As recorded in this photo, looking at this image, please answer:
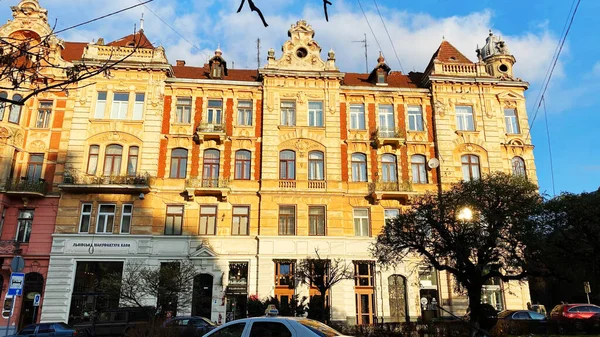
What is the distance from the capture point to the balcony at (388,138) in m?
29.3

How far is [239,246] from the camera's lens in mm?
27078

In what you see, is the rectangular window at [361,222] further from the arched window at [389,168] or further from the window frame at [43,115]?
the window frame at [43,115]

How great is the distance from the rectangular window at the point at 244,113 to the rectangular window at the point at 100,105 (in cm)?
902

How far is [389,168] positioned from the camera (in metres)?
29.9

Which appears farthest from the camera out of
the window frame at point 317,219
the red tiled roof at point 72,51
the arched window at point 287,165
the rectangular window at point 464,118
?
the red tiled roof at point 72,51

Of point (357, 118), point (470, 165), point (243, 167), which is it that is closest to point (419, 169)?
point (470, 165)

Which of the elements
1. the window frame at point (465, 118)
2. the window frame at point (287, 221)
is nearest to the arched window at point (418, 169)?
the window frame at point (465, 118)

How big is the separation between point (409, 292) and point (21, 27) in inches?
1225

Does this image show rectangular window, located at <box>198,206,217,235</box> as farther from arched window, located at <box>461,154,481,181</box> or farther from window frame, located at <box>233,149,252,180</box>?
arched window, located at <box>461,154,481,181</box>

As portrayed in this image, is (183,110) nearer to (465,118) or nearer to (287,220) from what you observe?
(287,220)

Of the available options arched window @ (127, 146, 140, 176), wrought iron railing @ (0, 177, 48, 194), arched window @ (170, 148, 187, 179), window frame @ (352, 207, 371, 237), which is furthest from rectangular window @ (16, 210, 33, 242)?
window frame @ (352, 207, 371, 237)

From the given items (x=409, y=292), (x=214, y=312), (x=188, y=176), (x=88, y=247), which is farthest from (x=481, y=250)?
(x=88, y=247)

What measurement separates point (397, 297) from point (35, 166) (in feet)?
81.2

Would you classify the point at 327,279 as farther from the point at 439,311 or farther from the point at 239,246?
the point at 439,311
